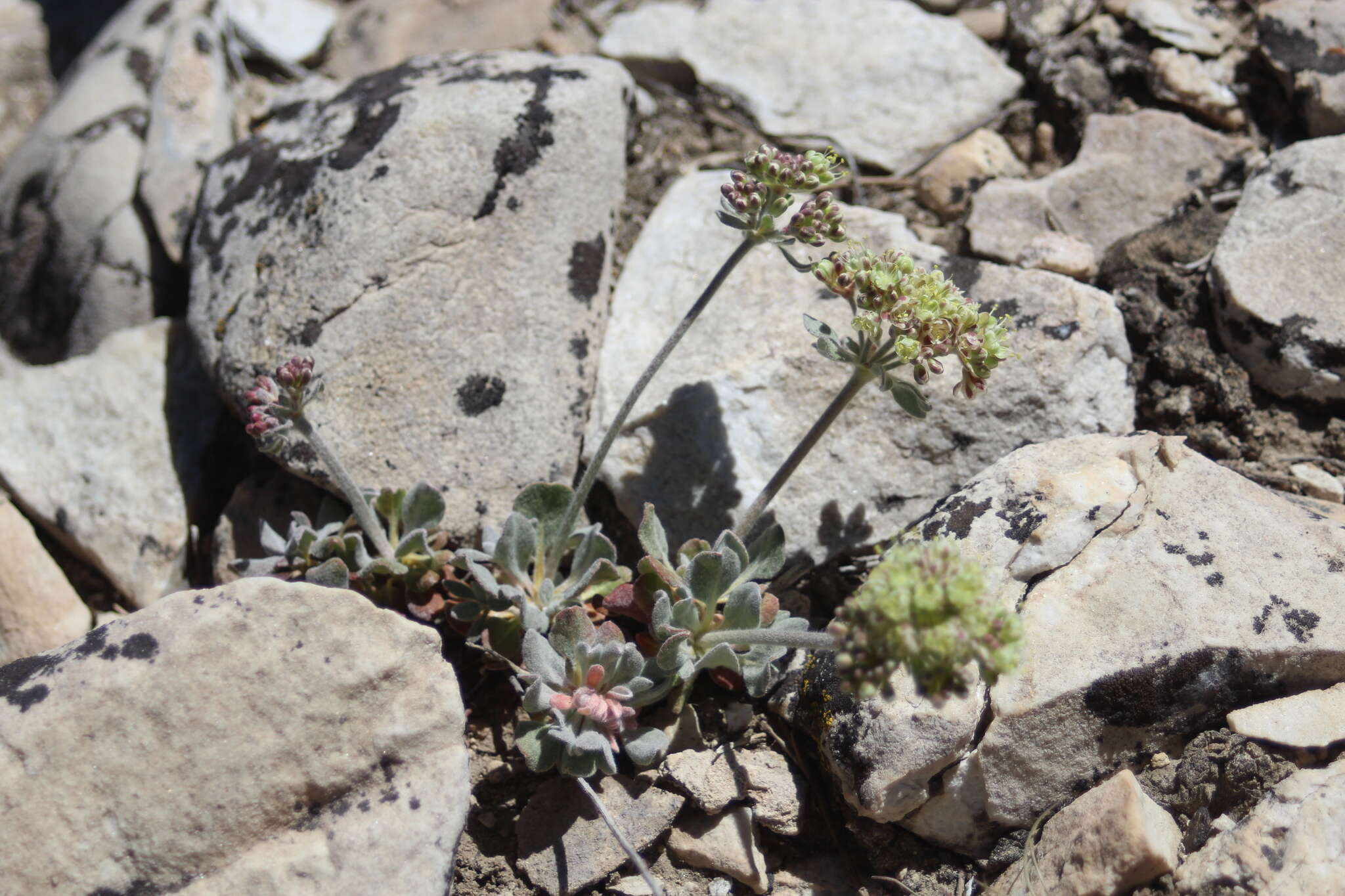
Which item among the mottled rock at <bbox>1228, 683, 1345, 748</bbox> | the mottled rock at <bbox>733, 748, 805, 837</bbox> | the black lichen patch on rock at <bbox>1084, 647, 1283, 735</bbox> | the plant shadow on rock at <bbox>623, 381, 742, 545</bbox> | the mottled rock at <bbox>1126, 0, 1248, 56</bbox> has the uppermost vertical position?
the mottled rock at <bbox>1126, 0, 1248, 56</bbox>

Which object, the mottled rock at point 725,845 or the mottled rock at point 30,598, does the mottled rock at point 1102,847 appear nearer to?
the mottled rock at point 725,845

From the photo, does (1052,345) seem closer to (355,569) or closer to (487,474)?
(487,474)

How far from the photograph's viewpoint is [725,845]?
11.9 ft

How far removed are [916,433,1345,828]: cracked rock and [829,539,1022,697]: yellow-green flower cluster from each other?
0.65m

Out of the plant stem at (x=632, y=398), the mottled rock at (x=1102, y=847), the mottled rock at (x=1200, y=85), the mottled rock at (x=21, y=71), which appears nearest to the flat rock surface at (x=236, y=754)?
the plant stem at (x=632, y=398)

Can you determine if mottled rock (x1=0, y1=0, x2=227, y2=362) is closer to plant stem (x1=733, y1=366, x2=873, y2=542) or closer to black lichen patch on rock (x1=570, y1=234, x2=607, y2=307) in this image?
black lichen patch on rock (x1=570, y1=234, x2=607, y2=307)

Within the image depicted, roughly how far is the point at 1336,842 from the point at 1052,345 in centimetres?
212

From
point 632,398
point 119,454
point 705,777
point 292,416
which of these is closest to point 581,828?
point 705,777

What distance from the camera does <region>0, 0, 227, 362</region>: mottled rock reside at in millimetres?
5648

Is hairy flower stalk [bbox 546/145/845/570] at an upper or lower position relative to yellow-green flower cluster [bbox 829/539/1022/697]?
upper

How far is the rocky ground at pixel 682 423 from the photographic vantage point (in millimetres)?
3268

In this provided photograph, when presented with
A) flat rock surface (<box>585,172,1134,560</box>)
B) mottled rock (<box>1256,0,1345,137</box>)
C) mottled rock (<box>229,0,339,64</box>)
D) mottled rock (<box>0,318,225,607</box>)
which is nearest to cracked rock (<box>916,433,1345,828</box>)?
flat rock surface (<box>585,172,1134,560</box>)

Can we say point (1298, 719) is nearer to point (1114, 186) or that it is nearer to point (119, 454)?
point (1114, 186)

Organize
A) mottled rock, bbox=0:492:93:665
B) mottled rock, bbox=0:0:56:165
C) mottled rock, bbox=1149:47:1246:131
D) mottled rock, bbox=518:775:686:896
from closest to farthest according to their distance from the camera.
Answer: mottled rock, bbox=518:775:686:896
mottled rock, bbox=0:492:93:665
mottled rock, bbox=1149:47:1246:131
mottled rock, bbox=0:0:56:165
